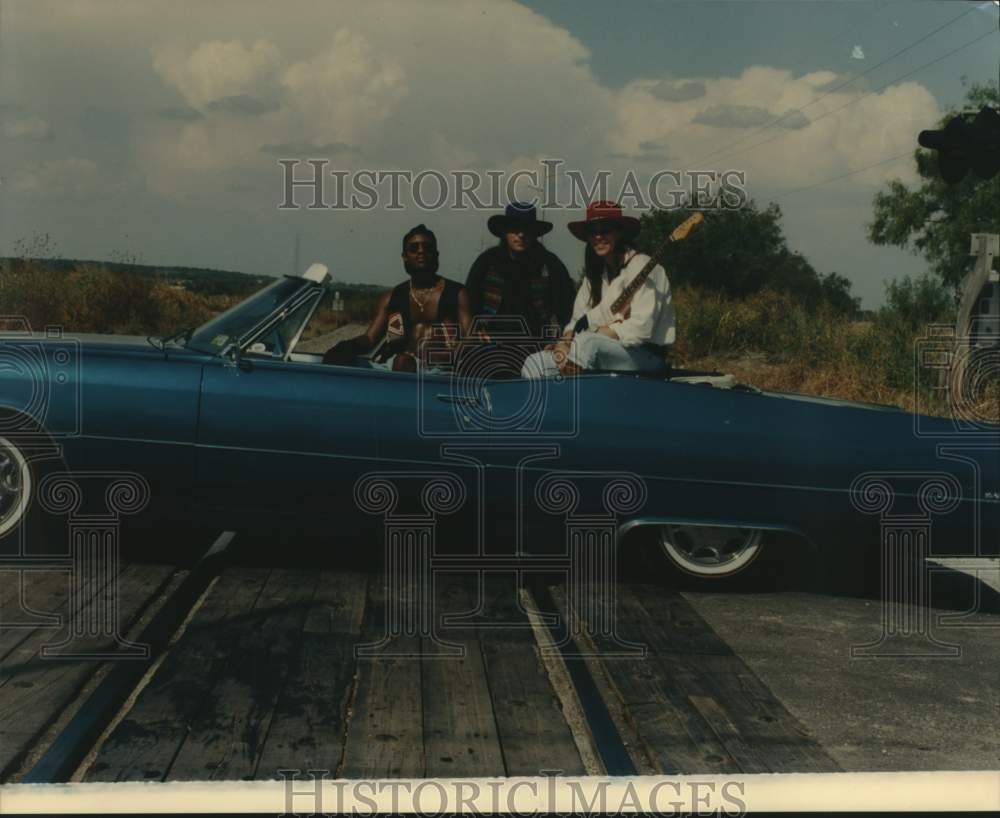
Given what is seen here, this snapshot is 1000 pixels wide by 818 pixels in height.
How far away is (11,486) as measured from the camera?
15.4 ft

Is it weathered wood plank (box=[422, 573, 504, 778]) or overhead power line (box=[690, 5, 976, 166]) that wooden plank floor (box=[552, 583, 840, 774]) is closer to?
weathered wood plank (box=[422, 573, 504, 778])

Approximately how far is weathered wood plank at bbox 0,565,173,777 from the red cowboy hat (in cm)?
183

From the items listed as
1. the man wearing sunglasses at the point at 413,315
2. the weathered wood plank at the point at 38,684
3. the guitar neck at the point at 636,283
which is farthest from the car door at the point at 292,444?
the guitar neck at the point at 636,283

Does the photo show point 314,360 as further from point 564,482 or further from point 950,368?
point 950,368

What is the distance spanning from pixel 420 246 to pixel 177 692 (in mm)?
1357

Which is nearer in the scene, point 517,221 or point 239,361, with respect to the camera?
point 517,221

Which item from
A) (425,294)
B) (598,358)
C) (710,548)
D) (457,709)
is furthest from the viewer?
(710,548)

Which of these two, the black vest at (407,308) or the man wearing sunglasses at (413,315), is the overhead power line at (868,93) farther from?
the black vest at (407,308)

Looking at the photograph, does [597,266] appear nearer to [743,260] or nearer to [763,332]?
[743,260]

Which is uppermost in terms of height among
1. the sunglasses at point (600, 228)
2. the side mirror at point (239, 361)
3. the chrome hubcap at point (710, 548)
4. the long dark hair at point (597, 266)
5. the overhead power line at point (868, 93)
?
the overhead power line at point (868, 93)

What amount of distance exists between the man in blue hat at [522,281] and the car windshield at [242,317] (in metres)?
0.55

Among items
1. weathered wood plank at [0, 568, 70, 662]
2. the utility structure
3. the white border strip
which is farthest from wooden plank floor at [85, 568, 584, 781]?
the utility structure

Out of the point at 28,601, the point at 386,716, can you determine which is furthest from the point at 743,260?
the point at 28,601

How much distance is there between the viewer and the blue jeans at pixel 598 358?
4305 millimetres
